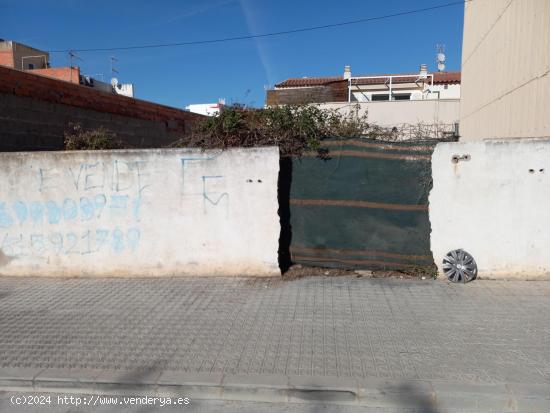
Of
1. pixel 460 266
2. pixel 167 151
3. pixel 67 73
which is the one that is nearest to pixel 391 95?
pixel 67 73

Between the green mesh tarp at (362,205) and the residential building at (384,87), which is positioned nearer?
the green mesh tarp at (362,205)

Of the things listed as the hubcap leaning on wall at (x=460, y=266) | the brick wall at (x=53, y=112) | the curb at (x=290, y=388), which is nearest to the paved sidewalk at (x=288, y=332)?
the curb at (x=290, y=388)

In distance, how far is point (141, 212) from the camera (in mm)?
6828

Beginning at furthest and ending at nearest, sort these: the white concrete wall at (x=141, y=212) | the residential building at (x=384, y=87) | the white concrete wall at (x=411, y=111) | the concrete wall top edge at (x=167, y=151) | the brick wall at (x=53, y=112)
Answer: the residential building at (x=384, y=87), the white concrete wall at (x=411, y=111), the brick wall at (x=53, y=112), the white concrete wall at (x=141, y=212), the concrete wall top edge at (x=167, y=151)

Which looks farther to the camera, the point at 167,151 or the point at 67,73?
the point at 67,73

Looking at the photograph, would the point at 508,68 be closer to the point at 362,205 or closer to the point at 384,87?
the point at 362,205

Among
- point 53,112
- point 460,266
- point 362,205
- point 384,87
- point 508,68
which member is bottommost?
point 460,266

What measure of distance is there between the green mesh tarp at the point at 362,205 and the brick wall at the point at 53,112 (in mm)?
5469

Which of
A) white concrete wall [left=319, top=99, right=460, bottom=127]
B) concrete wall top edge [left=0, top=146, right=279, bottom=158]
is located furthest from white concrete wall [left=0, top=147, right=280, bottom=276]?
white concrete wall [left=319, top=99, right=460, bottom=127]

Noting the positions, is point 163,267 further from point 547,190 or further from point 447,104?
point 447,104

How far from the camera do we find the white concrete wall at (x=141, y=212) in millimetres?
6613

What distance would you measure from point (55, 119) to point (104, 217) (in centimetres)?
371

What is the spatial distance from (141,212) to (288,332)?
10.8 ft

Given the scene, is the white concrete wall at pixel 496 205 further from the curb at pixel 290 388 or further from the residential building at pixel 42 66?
the residential building at pixel 42 66
